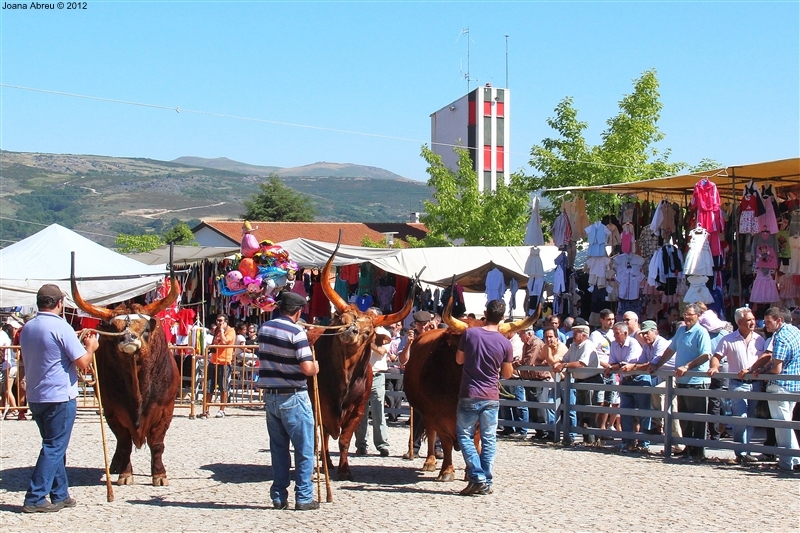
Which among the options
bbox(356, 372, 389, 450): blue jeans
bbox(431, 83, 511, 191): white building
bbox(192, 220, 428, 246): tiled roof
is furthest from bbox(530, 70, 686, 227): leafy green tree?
bbox(431, 83, 511, 191): white building

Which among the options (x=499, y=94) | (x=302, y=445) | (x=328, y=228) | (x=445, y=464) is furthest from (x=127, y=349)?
(x=499, y=94)

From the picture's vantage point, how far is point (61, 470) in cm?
891

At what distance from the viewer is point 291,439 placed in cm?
887

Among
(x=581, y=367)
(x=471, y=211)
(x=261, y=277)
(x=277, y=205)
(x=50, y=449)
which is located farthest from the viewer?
(x=277, y=205)

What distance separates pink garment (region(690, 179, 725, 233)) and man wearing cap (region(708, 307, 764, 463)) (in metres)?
3.17

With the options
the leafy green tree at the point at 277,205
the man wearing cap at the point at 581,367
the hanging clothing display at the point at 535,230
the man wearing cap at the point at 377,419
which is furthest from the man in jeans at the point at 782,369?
the leafy green tree at the point at 277,205

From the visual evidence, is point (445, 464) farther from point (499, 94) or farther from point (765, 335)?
point (499, 94)

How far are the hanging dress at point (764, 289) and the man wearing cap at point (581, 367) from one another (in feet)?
9.68

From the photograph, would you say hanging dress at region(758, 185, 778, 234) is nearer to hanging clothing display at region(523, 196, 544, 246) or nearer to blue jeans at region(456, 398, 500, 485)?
hanging clothing display at region(523, 196, 544, 246)

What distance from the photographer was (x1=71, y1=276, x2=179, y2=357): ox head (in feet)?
32.4

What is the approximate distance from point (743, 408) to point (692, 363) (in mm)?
902

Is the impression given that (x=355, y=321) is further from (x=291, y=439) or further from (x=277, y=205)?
(x=277, y=205)

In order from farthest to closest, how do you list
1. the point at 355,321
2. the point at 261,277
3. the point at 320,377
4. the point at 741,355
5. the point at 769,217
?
1. the point at 769,217
2. the point at 261,277
3. the point at 741,355
4. the point at 320,377
5. the point at 355,321

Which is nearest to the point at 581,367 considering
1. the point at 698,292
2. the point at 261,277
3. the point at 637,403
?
the point at 637,403
